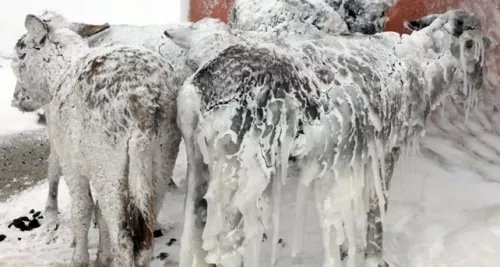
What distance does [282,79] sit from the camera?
8.73ft

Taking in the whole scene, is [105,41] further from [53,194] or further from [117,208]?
[117,208]

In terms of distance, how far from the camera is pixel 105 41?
388cm

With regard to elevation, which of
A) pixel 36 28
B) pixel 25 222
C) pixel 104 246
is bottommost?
pixel 25 222

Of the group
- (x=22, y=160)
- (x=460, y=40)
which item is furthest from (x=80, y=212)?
(x=22, y=160)

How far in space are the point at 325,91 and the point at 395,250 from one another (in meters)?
1.31

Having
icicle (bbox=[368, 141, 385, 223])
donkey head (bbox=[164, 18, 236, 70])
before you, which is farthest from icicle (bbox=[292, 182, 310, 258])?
donkey head (bbox=[164, 18, 236, 70])

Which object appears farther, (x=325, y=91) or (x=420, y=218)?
(x=420, y=218)

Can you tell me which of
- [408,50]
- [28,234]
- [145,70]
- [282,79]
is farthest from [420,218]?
[28,234]

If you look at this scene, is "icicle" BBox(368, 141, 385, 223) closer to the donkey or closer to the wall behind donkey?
the donkey

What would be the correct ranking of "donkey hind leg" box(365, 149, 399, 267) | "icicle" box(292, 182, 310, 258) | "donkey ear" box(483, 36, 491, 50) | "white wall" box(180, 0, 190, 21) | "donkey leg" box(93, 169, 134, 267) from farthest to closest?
"white wall" box(180, 0, 190, 21) < "donkey ear" box(483, 36, 491, 50) < "donkey hind leg" box(365, 149, 399, 267) < "icicle" box(292, 182, 310, 258) < "donkey leg" box(93, 169, 134, 267)

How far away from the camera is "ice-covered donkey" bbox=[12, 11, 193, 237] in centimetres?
354

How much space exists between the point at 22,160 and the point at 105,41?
2407 millimetres

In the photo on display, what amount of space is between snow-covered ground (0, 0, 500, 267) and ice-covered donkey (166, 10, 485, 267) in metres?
0.52

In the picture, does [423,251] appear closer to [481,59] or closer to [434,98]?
[434,98]
